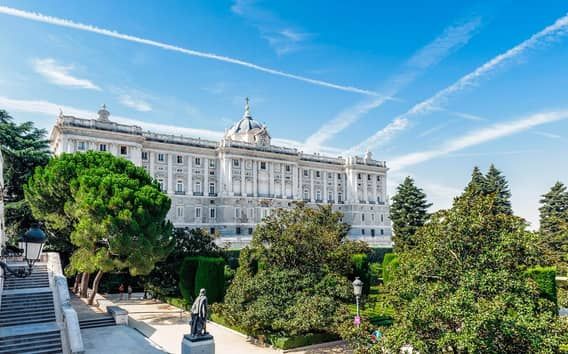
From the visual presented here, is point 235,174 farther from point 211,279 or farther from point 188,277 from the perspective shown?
point 211,279

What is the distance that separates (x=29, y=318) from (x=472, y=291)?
15.2 metres

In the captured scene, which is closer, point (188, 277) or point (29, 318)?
point (29, 318)

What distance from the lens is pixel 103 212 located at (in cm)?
1808

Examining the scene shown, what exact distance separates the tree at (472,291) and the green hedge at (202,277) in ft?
42.6

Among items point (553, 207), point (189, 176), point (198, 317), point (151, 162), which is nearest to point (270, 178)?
point (189, 176)

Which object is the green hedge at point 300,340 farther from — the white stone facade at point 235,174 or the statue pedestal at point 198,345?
the white stone facade at point 235,174

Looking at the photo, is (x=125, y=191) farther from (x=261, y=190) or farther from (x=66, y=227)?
(x=261, y=190)

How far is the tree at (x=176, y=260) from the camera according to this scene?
24.2 m

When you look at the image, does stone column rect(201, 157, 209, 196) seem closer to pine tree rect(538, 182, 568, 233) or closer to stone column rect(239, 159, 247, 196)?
stone column rect(239, 159, 247, 196)

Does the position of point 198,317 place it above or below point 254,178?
below

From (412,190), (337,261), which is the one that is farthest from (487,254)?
(412,190)

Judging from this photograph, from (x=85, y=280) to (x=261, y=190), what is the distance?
36964 mm

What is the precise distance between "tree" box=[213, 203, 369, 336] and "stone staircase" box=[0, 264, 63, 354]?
20.2 ft

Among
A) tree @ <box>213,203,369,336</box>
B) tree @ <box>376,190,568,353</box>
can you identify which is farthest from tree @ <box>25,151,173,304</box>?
tree @ <box>376,190,568,353</box>
